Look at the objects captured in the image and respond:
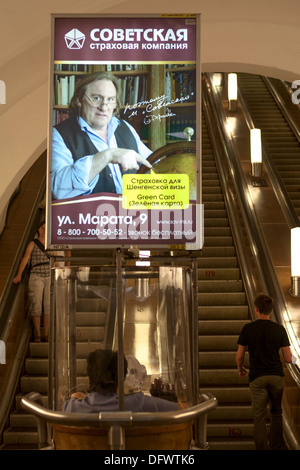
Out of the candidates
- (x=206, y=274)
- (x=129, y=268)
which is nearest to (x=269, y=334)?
(x=129, y=268)

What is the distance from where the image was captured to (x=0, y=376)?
6914 mm

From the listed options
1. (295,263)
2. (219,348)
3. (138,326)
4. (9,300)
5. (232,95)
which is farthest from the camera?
(232,95)

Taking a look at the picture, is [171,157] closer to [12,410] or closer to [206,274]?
Answer: [12,410]

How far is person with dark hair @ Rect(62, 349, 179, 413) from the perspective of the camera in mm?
3111

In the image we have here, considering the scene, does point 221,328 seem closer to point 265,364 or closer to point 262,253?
point 262,253

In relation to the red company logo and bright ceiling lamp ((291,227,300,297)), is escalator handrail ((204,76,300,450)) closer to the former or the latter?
bright ceiling lamp ((291,227,300,297))

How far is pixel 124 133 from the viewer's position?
3496 mm

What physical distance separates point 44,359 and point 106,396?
4.60 meters

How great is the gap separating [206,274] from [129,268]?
6003 mm

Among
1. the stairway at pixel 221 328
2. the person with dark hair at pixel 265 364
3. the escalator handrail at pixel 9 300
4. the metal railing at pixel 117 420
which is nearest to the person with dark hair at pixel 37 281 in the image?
the escalator handrail at pixel 9 300

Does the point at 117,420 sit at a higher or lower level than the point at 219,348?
lower

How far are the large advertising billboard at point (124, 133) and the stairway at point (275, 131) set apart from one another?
8114 mm

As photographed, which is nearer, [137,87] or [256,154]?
[137,87]
